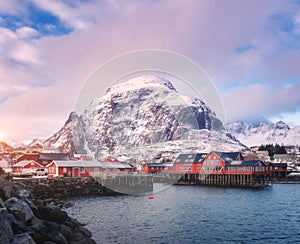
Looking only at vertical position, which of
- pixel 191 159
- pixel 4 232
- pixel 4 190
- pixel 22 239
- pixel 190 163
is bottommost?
pixel 22 239

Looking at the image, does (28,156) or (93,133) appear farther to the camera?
(28,156)

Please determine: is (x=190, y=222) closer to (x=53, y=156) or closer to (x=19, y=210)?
(x=19, y=210)

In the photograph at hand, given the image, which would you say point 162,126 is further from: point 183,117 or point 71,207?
point 71,207

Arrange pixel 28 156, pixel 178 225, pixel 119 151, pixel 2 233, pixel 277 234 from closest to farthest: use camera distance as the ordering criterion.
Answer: pixel 2 233 → pixel 119 151 → pixel 277 234 → pixel 178 225 → pixel 28 156

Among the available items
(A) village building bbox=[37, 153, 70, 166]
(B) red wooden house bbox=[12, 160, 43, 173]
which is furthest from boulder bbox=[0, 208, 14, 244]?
(A) village building bbox=[37, 153, 70, 166]

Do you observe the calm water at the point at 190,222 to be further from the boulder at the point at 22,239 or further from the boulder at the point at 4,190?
the boulder at the point at 22,239

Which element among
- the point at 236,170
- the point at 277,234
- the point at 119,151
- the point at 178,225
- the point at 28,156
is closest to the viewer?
the point at 119,151

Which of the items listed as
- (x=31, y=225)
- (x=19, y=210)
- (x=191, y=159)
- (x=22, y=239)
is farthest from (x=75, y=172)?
(x=22, y=239)

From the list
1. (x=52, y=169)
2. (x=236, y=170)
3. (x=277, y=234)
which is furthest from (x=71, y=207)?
(x=236, y=170)
